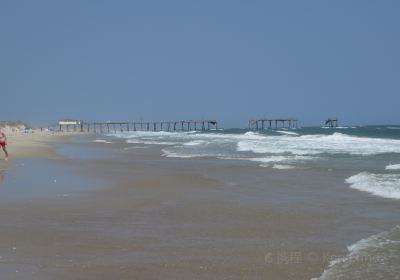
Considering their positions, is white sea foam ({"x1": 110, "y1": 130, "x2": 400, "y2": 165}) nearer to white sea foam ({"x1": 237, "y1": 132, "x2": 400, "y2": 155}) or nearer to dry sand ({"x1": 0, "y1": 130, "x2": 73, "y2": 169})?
white sea foam ({"x1": 237, "y1": 132, "x2": 400, "y2": 155})

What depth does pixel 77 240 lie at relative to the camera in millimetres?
7008

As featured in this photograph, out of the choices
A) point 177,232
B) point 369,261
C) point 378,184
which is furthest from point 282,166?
point 369,261

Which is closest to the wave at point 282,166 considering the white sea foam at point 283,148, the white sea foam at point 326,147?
the white sea foam at point 283,148

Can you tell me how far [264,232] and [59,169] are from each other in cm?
1157

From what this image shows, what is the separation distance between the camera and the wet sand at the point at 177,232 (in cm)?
575

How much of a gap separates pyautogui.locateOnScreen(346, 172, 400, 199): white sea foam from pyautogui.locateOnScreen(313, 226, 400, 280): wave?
13.7ft

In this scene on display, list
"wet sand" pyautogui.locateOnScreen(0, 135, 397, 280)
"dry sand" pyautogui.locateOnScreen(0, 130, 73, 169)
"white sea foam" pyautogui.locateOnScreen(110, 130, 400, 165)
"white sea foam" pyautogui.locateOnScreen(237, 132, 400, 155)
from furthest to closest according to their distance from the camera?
"white sea foam" pyautogui.locateOnScreen(237, 132, 400, 155) < "white sea foam" pyautogui.locateOnScreen(110, 130, 400, 165) < "dry sand" pyautogui.locateOnScreen(0, 130, 73, 169) < "wet sand" pyautogui.locateOnScreen(0, 135, 397, 280)

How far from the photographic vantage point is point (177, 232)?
759cm

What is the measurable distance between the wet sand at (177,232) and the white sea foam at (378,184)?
704 mm

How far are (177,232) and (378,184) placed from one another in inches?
265

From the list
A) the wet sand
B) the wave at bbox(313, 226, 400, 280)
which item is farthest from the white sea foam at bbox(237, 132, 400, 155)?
the wave at bbox(313, 226, 400, 280)

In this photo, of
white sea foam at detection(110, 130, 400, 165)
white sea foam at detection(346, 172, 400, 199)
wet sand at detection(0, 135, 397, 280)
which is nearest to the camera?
wet sand at detection(0, 135, 397, 280)

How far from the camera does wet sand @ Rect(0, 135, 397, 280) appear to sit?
5754 millimetres

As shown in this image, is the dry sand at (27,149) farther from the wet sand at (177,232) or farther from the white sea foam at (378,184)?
the white sea foam at (378,184)
